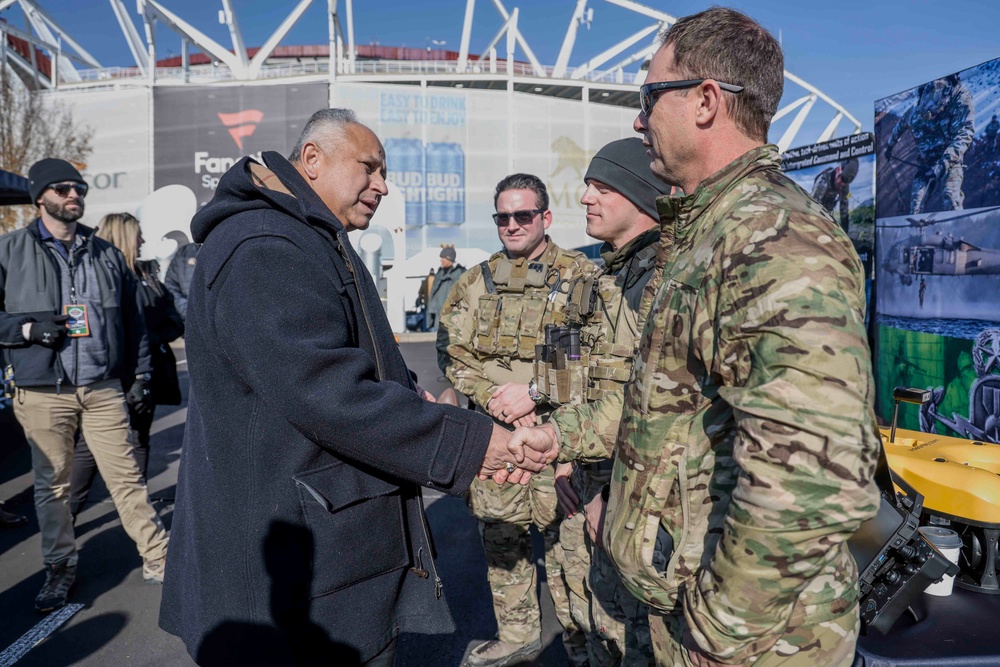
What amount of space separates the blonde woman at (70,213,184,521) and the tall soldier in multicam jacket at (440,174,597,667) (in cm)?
249

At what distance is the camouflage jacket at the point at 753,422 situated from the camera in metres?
1.14

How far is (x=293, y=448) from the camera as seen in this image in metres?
1.65

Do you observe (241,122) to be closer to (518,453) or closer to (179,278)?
(179,278)

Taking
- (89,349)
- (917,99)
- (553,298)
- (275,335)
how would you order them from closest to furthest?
1. (275,335)
2. (553,298)
3. (89,349)
4. (917,99)

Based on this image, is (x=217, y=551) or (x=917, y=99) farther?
(x=917, y=99)

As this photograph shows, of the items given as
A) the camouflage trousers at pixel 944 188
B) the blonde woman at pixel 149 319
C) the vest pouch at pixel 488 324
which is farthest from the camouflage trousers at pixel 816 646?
the camouflage trousers at pixel 944 188

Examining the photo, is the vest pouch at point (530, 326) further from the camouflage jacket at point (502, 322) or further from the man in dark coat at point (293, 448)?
the man in dark coat at point (293, 448)

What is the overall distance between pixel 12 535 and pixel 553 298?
4.28m

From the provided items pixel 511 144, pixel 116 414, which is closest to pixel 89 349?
pixel 116 414

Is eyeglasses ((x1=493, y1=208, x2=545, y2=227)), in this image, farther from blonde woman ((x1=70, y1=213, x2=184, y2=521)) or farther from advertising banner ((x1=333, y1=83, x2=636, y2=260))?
advertising banner ((x1=333, y1=83, x2=636, y2=260))

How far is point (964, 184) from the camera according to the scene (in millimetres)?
4711

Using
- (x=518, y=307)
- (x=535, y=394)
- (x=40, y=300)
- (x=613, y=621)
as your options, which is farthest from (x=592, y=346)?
(x=40, y=300)

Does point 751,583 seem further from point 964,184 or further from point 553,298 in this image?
point 964,184

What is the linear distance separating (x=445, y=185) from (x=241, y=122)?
32.3 feet
